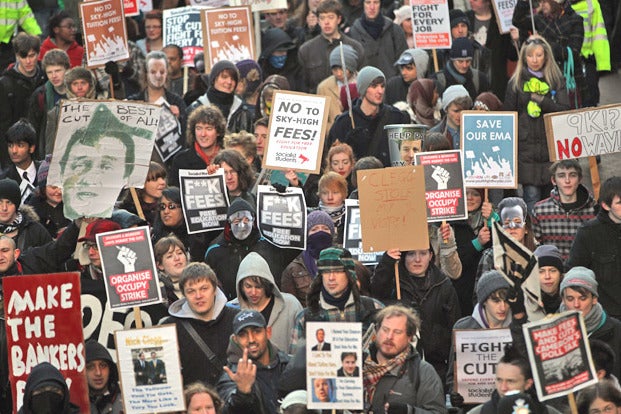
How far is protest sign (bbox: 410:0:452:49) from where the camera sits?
57.5 ft

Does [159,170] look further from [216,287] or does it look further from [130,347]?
[130,347]

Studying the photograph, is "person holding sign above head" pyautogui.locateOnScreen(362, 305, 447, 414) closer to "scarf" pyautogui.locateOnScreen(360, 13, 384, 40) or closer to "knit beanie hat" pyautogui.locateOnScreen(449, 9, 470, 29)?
"knit beanie hat" pyautogui.locateOnScreen(449, 9, 470, 29)

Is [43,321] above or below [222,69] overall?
below

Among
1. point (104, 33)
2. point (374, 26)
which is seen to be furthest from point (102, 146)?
point (374, 26)

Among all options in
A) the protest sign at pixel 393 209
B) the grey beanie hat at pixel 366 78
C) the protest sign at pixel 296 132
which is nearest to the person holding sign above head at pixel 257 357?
the protest sign at pixel 393 209

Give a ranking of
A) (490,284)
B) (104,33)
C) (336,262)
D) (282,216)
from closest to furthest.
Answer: (336,262) < (490,284) < (282,216) < (104,33)

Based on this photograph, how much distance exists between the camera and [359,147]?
1523cm

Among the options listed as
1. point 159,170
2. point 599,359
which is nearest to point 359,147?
point 159,170

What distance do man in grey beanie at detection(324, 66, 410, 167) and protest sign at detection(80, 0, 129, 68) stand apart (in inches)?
116

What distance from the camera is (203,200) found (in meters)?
13.7

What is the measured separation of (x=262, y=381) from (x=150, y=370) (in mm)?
751

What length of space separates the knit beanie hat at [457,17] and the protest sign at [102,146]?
5.18 meters

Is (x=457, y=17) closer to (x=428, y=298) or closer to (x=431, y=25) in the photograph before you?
(x=431, y=25)

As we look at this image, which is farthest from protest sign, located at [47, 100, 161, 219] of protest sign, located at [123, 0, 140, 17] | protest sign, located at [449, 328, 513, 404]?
protest sign, located at [123, 0, 140, 17]
